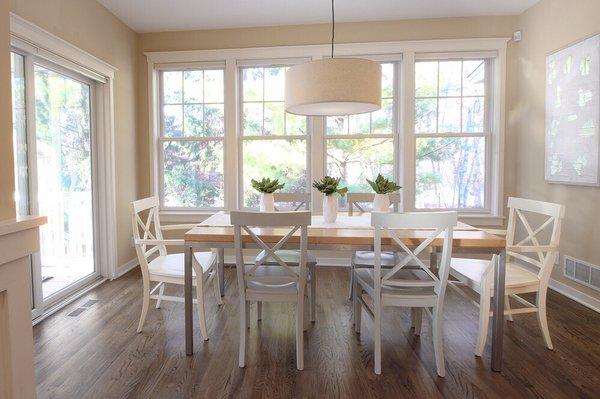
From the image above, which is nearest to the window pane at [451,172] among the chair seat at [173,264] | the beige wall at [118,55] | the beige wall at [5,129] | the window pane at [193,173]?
the window pane at [193,173]

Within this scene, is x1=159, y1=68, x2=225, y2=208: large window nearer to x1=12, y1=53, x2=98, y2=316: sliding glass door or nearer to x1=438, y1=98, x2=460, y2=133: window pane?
x1=12, y1=53, x2=98, y2=316: sliding glass door

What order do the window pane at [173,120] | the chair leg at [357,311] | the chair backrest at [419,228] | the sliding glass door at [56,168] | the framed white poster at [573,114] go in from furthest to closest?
the window pane at [173,120] < the framed white poster at [573,114] < the sliding glass door at [56,168] < the chair leg at [357,311] < the chair backrest at [419,228]

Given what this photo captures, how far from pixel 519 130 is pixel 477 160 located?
50 cm

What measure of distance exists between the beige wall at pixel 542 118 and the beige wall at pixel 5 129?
3703mm

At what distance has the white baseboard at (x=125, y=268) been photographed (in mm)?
3918

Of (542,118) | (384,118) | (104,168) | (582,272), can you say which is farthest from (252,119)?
(582,272)

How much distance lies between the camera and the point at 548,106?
139 inches

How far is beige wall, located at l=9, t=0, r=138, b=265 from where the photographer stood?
10.3 ft

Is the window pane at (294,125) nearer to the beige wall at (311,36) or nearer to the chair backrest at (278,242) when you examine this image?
the beige wall at (311,36)

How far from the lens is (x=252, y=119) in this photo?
14.6 feet

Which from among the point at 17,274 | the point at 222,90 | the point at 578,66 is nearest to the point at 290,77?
the point at 17,274

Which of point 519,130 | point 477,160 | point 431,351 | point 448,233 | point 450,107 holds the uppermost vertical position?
point 450,107

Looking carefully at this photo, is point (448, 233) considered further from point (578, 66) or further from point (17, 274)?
point (578, 66)

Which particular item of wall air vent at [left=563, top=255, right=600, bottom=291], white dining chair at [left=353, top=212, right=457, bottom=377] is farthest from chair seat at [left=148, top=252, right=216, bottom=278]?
wall air vent at [left=563, top=255, right=600, bottom=291]
